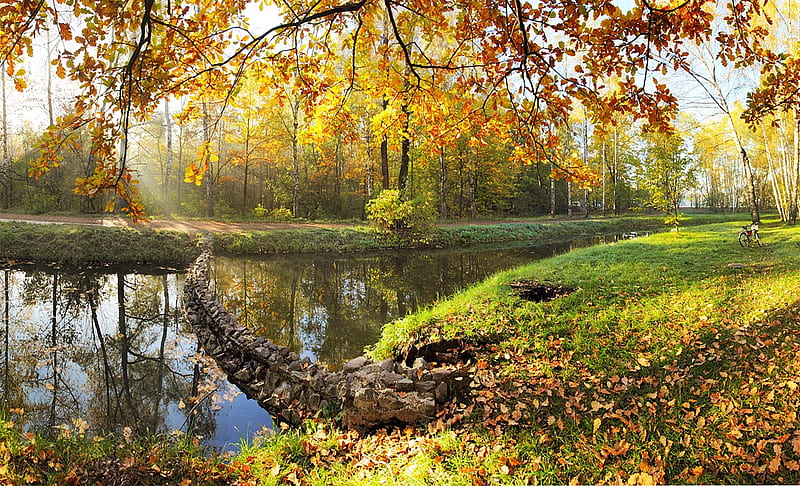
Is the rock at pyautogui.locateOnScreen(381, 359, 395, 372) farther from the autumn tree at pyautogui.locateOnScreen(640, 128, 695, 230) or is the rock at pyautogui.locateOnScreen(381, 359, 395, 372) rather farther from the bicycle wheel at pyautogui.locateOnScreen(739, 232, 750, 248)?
the autumn tree at pyautogui.locateOnScreen(640, 128, 695, 230)

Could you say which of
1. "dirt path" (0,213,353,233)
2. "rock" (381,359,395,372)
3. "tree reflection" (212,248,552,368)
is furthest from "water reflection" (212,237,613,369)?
"dirt path" (0,213,353,233)

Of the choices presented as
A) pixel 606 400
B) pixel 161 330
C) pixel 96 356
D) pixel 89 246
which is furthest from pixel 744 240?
pixel 89 246

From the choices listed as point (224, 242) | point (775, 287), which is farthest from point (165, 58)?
point (224, 242)

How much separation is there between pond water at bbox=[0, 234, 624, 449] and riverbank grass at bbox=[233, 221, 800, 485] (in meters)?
1.30

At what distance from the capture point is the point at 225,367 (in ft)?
17.2

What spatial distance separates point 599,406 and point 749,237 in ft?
33.1

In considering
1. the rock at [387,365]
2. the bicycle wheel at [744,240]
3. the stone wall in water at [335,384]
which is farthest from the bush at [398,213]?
the rock at [387,365]

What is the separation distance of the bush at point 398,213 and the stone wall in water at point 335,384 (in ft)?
34.7

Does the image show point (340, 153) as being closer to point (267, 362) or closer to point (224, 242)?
point (224, 242)

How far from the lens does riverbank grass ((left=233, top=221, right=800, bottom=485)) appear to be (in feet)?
8.34

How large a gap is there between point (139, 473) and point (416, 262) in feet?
36.2

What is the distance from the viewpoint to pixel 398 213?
631 inches

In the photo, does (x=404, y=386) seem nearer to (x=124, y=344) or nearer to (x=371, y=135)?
(x=124, y=344)

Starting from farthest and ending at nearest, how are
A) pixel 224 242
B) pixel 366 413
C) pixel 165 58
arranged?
pixel 224 242, pixel 366 413, pixel 165 58
